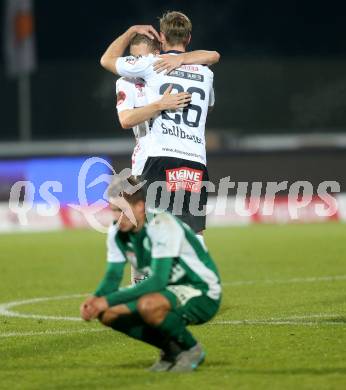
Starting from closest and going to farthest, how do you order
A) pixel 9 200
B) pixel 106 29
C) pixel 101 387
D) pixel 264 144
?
pixel 101 387
pixel 9 200
pixel 264 144
pixel 106 29

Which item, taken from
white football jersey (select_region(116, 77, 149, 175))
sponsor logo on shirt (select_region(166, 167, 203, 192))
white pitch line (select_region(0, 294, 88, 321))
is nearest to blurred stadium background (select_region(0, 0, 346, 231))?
white pitch line (select_region(0, 294, 88, 321))

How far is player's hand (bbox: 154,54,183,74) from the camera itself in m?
8.87

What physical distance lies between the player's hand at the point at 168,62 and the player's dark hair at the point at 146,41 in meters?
0.24

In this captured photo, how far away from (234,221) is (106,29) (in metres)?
15.9

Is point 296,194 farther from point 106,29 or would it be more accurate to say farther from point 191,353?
point 106,29

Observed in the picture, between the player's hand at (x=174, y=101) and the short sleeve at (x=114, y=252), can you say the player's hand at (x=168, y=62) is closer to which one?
the player's hand at (x=174, y=101)

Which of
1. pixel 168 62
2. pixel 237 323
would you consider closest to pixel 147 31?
pixel 168 62

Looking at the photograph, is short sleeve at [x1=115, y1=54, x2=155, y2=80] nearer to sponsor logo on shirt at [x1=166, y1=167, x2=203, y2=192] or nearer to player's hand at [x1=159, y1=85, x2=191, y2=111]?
player's hand at [x1=159, y1=85, x2=191, y2=111]

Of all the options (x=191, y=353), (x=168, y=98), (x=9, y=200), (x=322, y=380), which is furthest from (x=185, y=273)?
(x=9, y=200)

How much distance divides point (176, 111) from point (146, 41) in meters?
0.63

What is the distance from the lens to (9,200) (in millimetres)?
20703

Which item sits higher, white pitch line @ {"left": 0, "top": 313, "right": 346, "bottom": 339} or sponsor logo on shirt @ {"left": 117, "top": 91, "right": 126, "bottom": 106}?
sponsor logo on shirt @ {"left": 117, "top": 91, "right": 126, "bottom": 106}

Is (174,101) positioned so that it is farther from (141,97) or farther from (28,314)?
(28,314)

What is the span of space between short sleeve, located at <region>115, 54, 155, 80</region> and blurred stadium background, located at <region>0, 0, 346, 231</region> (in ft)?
65.8
